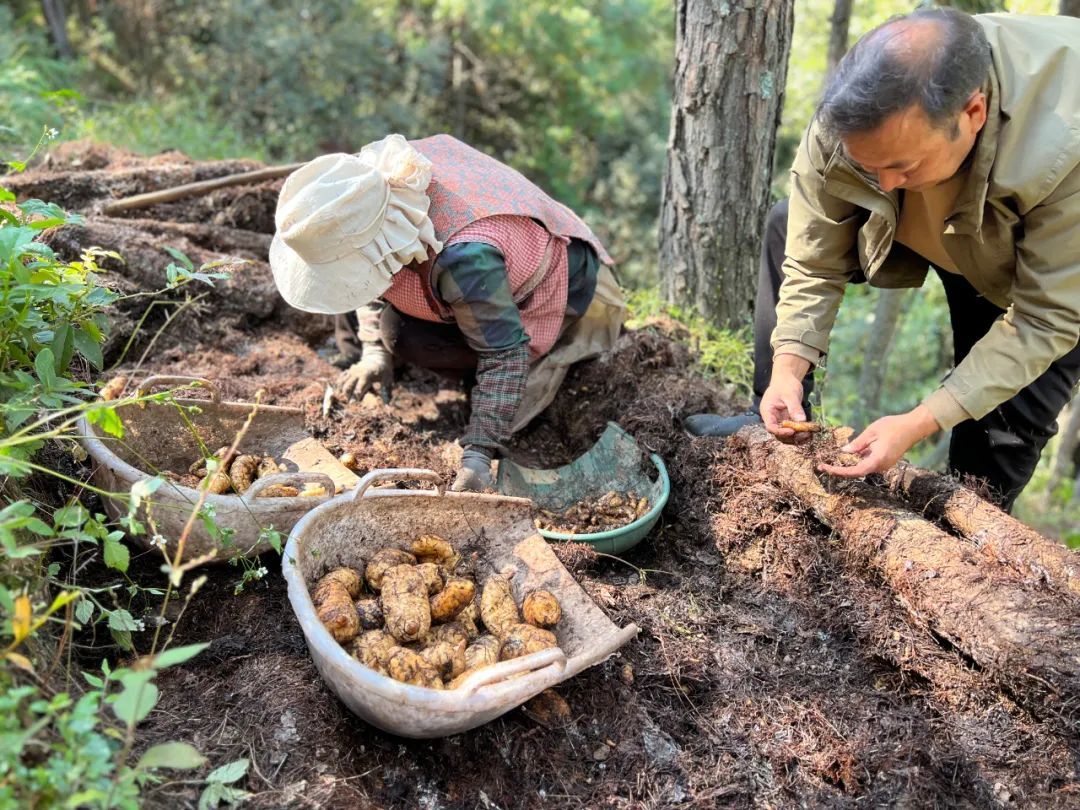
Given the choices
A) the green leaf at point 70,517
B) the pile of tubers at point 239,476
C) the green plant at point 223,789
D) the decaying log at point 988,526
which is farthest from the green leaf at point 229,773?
the decaying log at point 988,526

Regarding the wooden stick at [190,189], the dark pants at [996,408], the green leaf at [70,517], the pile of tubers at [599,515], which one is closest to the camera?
the green leaf at [70,517]

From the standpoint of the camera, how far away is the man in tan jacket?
6.01 ft

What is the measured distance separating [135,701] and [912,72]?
1.94 m

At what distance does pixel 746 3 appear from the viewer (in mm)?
3590

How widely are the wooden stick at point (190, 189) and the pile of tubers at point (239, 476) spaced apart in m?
1.97

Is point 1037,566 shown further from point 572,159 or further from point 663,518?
point 572,159

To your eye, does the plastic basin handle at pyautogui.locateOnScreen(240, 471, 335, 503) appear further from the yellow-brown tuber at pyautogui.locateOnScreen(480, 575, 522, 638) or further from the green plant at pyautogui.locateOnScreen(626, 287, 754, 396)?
the green plant at pyautogui.locateOnScreen(626, 287, 754, 396)

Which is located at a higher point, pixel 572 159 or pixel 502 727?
pixel 502 727

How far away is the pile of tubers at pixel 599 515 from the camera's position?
2.79 metres

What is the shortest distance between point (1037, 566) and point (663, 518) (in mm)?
1158

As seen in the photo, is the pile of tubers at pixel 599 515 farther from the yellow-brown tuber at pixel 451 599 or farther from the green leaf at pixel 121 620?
the green leaf at pixel 121 620

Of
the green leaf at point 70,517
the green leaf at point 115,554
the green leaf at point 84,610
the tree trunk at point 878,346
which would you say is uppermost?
the green leaf at point 70,517

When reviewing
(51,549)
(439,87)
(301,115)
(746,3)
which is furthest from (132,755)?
(439,87)

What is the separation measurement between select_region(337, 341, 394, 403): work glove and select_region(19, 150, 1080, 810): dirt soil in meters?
0.45
